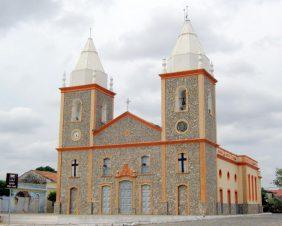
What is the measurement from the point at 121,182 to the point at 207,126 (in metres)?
8.67

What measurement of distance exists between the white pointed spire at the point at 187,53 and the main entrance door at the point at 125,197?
10358 mm

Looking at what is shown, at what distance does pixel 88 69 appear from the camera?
4300cm

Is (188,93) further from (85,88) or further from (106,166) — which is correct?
(85,88)

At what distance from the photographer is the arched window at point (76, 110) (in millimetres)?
42656

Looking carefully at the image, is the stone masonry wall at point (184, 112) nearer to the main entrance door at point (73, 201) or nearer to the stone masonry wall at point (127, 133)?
the stone masonry wall at point (127, 133)

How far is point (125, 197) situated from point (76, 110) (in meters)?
10.1

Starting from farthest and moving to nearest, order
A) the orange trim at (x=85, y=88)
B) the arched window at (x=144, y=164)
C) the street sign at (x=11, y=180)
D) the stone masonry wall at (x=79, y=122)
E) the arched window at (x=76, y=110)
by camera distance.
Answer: the arched window at (x=76, y=110) < the orange trim at (x=85, y=88) < the stone masonry wall at (x=79, y=122) < the arched window at (x=144, y=164) < the street sign at (x=11, y=180)

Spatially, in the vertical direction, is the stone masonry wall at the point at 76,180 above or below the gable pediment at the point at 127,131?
below

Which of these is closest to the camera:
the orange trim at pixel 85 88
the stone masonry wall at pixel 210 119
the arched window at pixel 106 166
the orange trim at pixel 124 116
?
the stone masonry wall at pixel 210 119

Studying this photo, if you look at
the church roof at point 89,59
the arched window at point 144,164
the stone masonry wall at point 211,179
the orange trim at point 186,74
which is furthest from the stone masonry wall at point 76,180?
the stone masonry wall at point 211,179

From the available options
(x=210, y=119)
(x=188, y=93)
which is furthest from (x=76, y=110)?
(x=210, y=119)

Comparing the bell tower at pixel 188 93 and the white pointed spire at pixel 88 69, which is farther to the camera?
the white pointed spire at pixel 88 69

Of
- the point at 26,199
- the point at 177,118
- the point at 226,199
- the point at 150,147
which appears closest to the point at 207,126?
the point at 177,118

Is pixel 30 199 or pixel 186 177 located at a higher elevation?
pixel 186 177
